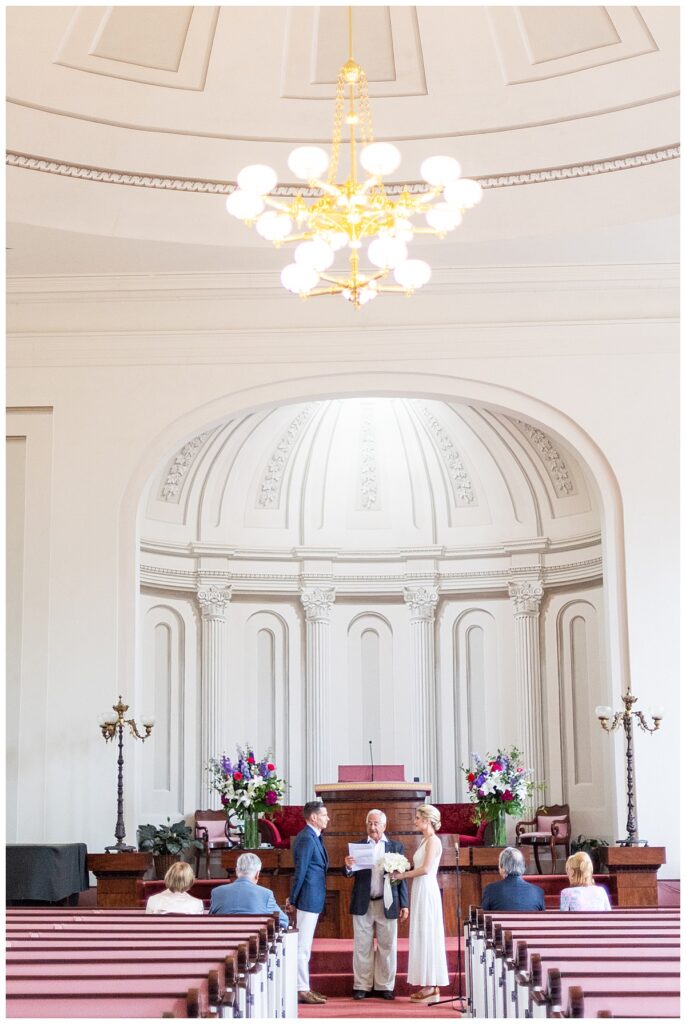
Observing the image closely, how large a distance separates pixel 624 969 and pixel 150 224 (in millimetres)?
9145

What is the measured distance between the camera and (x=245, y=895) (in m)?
7.47

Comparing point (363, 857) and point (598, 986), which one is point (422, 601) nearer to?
point (363, 857)

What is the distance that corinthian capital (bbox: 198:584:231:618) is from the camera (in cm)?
1480

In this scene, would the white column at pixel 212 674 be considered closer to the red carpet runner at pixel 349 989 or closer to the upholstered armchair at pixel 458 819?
the upholstered armchair at pixel 458 819

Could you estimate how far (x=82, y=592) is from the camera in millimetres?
11906

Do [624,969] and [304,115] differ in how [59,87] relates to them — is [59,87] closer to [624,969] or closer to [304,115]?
[304,115]

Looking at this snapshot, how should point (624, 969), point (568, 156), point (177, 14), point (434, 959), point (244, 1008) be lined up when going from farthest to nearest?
point (568, 156) < point (177, 14) < point (434, 959) < point (244, 1008) < point (624, 969)

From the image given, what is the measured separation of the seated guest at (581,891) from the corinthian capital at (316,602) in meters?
8.12

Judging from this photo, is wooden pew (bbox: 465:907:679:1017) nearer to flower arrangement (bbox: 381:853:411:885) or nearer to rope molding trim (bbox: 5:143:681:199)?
flower arrangement (bbox: 381:853:411:885)

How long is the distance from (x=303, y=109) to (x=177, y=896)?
7596mm

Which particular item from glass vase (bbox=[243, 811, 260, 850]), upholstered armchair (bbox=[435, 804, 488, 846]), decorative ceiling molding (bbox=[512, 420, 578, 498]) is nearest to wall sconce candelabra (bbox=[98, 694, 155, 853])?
glass vase (bbox=[243, 811, 260, 850])

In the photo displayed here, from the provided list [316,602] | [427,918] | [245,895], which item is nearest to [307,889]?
[427,918]

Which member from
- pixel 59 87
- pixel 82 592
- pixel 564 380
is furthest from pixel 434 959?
pixel 59 87

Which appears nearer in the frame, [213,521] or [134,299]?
[134,299]
